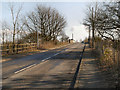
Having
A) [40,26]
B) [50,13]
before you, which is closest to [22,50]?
[40,26]

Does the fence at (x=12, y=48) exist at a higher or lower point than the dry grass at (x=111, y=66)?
higher

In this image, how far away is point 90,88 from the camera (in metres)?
6.00

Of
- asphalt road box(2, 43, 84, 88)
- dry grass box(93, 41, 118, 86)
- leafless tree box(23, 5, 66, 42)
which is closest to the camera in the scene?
asphalt road box(2, 43, 84, 88)

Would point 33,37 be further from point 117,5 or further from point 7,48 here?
point 117,5

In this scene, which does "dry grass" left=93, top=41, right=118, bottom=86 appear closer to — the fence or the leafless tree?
the fence

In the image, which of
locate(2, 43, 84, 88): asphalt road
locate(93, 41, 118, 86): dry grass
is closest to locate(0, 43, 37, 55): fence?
locate(2, 43, 84, 88): asphalt road

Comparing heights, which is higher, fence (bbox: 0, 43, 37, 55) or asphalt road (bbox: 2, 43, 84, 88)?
fence (bbox: 0, 43, 37, 55)

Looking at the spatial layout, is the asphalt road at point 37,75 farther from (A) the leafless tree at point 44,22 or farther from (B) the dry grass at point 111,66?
(A) the leafless tree at point 44,22

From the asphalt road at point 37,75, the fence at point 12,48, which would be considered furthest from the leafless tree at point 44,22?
the asphalt road at point 37,75

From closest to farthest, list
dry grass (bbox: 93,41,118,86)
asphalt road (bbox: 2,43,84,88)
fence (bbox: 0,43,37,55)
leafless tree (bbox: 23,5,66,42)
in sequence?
1. asphalt road (bbox: 2,43,84,88)
2. dry grass (bbox: 93,41,118,86)
3. fence (bbox: 0,43,37,55)
4. leafless tree (bbox: 23,5,66,42)

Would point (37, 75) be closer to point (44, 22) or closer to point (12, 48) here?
point (12, 48)

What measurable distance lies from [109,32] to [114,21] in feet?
7.64

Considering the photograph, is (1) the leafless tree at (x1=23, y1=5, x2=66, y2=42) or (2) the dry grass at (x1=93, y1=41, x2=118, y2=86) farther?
(1) the leafless tree at (x1=23, y1=5, x2=66, y2=42)

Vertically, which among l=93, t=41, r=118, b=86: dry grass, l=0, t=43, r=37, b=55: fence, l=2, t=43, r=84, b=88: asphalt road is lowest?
l=2, t=43, r=84, b=88: asphalt road
